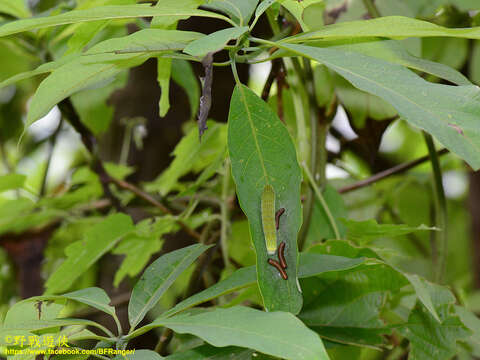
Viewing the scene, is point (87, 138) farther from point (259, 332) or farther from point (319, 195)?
point (259, 332)

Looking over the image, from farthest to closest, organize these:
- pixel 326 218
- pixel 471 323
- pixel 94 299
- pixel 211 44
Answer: pixel 326 218
pixel 471 323
pixel 94 299
pixel 211 44

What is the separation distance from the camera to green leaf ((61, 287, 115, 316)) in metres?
0.38

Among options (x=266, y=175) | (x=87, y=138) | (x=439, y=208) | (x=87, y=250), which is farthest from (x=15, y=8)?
(x=439, y=208)

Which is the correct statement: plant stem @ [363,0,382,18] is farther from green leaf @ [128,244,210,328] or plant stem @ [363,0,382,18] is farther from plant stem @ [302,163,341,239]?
green leaf @ [128,244,210,328]

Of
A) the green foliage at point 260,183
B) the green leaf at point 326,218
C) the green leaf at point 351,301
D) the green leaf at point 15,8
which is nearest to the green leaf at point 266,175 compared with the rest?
the green foliage at point 260,183

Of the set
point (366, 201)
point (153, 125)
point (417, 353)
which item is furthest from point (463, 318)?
point (153, 125)

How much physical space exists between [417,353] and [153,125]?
0.58 metres

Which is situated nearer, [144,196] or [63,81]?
[63,81]

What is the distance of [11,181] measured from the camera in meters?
0.68

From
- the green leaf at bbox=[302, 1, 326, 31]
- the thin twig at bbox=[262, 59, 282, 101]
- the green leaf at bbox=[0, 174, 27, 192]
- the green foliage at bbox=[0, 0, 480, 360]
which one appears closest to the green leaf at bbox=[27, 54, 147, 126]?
the green foliage at bbox=[0, 0, 480, 360]

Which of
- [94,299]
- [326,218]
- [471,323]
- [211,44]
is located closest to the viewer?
[211,44]

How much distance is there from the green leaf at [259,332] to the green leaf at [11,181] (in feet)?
1.36

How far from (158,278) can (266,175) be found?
12cm

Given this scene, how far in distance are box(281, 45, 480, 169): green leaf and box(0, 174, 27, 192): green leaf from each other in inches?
18.5
